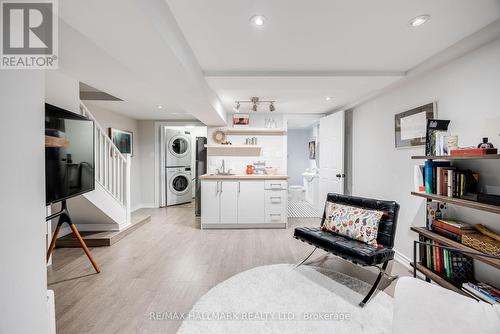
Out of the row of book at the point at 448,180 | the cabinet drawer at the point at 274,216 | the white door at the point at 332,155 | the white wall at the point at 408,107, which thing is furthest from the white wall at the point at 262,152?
the row of book at the point at 448,180

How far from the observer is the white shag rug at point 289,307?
64.4 inches

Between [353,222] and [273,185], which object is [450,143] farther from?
[273,185]

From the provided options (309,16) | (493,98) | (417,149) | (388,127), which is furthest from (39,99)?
(388,127)

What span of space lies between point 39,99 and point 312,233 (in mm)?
2416

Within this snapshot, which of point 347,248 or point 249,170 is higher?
point 249,170

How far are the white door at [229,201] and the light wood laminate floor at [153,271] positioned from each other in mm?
250

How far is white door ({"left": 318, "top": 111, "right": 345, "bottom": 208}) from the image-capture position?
403 centimetres

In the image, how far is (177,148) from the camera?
5.88 m

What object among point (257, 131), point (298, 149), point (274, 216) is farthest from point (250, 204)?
point (298, 149)

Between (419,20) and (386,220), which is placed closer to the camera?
(419,20)

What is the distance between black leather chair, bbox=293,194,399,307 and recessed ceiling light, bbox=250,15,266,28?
205cm

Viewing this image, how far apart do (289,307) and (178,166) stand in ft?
15.7

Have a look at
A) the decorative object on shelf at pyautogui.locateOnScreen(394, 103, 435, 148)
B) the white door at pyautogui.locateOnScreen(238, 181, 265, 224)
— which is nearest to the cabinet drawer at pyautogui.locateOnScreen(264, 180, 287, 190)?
the white door at pyautogui.locateOnScreen(238, 181, 265, 224)

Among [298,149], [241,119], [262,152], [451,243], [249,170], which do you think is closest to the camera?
[451,243]
